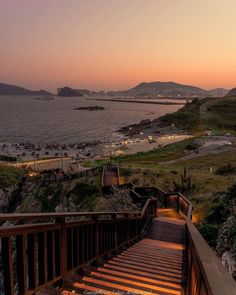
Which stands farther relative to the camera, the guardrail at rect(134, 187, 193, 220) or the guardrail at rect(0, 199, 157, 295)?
the guardrail at rect(134, 187, 193, 220)

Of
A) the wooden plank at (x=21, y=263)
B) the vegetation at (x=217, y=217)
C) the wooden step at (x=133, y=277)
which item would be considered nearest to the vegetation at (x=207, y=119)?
the vegetation at (x=217, y=217)

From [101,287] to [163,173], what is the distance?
2599 centimetres

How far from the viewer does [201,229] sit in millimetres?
13352

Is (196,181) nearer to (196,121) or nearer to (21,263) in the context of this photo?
(21,263)

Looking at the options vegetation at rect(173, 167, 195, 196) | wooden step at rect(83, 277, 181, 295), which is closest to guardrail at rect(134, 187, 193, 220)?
vegetation at rect(173, 167, 195, 196)

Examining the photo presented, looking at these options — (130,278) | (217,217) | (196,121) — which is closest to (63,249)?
(130,278)

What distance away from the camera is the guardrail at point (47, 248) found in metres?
3.47

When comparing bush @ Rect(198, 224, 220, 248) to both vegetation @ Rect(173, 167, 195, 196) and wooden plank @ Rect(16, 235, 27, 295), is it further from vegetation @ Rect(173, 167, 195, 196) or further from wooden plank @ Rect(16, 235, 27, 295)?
vegetation @ Rect(173, 167, 195, 196)

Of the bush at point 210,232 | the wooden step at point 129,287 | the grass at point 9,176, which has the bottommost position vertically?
the grass at point 9,176

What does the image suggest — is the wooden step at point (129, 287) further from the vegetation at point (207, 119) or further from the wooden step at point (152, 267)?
the vegetation at point (207, 119)

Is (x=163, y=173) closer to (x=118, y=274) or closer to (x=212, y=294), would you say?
(x=118, y=274)

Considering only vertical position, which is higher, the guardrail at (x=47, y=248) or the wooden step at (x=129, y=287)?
the guardrail at (x=47, y=248)

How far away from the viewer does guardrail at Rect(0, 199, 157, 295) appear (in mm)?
3469

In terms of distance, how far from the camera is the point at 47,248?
4590 mm
